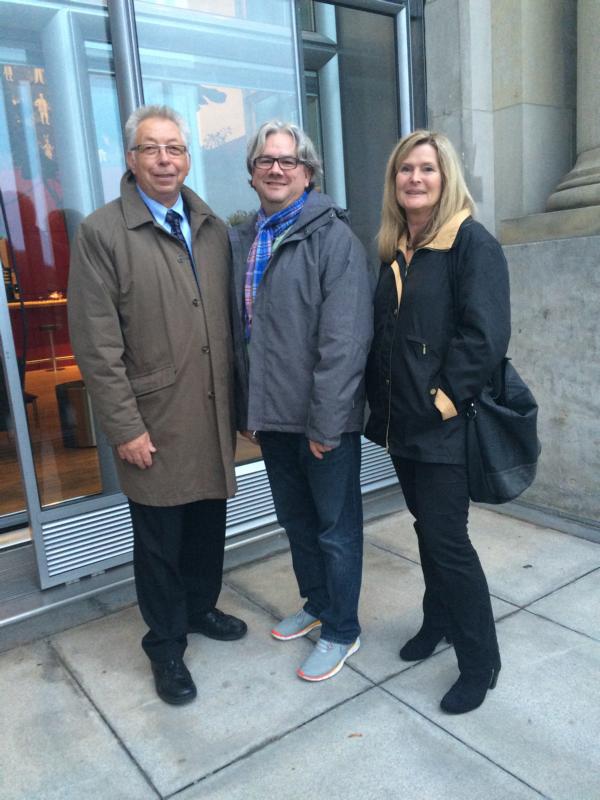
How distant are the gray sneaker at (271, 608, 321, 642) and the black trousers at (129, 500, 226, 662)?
424 mm

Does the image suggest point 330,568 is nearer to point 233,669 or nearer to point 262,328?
point 233,669

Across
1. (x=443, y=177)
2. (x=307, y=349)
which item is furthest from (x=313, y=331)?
(x=443, y=177)

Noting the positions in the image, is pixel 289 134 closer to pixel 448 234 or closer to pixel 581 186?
pixel 448 234

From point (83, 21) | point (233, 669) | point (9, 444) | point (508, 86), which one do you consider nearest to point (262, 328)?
point (233, 669)

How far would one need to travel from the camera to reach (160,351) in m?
2.36

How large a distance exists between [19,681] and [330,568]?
1.33 meters

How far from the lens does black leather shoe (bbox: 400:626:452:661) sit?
2.63 m

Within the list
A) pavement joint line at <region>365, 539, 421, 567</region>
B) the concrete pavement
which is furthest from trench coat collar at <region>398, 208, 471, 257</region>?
pavement joint line at <region>365, 539, 421, 567</region>

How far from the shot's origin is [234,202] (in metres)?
4.05

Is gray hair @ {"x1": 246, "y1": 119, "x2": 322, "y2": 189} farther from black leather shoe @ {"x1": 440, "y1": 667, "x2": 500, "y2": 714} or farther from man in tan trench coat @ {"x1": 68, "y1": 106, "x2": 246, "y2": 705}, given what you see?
black leather shoe @ {"x1": 440, "y1": 667, "x2": 500, "y2": 714}

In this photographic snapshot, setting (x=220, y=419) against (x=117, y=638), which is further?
(x=117, y=638)

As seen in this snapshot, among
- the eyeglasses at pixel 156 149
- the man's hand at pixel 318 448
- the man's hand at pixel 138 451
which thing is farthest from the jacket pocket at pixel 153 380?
the eyeglasses at pixel 156 149

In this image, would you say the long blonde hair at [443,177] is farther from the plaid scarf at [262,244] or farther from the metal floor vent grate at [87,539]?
the metal floor vent grate at [87,539]

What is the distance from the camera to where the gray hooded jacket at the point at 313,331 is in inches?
88.8
